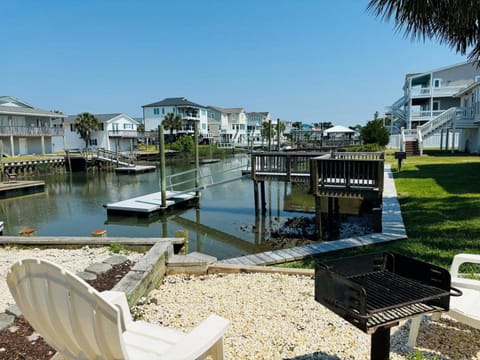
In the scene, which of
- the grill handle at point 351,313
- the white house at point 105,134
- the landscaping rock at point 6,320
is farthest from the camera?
the white house at point 105,134

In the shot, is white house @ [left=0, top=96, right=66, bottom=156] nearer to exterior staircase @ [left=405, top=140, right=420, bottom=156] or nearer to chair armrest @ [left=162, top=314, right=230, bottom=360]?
exterior staircase @ [left=405, top=140, right=420, bottom=156]

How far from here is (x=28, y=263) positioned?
68.7 inches

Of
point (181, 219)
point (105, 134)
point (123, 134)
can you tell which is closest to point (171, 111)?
point (123, 134)

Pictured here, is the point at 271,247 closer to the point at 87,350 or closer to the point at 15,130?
the point at 87,350

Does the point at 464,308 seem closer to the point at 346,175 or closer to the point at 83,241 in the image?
the point at 83,241

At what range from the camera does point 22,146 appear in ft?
122

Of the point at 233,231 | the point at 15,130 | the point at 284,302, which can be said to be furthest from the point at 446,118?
the point at 15,130

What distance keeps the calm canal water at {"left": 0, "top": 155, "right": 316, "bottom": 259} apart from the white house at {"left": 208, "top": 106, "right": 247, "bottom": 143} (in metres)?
50.1

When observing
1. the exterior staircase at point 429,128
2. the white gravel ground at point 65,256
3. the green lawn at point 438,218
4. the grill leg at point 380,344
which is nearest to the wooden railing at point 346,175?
the green lawn at point 438,218

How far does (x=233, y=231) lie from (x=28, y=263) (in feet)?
30.7

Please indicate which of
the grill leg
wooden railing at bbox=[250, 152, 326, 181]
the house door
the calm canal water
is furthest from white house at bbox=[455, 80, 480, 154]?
the house door

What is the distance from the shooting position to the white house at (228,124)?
227ft

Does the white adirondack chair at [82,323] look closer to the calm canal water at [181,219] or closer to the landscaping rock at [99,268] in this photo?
the landscaping rock at [99,268]

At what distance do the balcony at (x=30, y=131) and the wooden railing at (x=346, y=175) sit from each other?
114 ft
